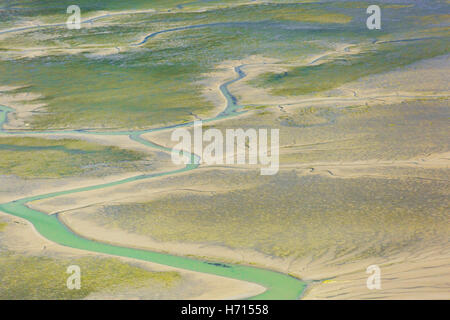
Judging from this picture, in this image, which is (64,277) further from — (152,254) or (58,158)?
(58,158)

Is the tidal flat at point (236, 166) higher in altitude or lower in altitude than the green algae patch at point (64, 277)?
higher

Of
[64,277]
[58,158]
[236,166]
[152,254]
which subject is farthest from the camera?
[58,158]

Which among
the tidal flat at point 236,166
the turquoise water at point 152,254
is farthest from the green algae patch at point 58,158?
the turquoise water at point 152,254

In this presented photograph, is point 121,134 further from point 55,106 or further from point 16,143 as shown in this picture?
point 55,106

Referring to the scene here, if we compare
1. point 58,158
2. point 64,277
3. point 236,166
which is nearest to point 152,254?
point 64,277

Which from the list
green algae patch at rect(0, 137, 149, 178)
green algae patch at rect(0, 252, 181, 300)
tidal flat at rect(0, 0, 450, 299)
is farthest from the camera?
green algae patch at rect(0, 137, 149, 178)

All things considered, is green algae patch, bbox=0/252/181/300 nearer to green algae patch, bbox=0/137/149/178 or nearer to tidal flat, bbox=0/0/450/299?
tidal flat, bbox=0/0/450/299

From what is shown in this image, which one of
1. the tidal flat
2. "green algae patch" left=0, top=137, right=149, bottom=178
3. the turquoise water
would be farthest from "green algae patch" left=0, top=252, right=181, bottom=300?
"green algae patch" left=0, top=137, right=149, bottom=178

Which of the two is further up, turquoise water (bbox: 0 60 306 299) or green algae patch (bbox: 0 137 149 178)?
green algae patch (bbox: 0 137 149 178)

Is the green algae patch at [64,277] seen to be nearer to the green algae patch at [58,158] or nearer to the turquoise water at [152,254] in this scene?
the turquoise water at [152,254]

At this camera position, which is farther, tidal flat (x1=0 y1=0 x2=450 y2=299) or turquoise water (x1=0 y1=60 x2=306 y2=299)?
tidal flat (x1=0 y1=0 x2=450 y2=299)
